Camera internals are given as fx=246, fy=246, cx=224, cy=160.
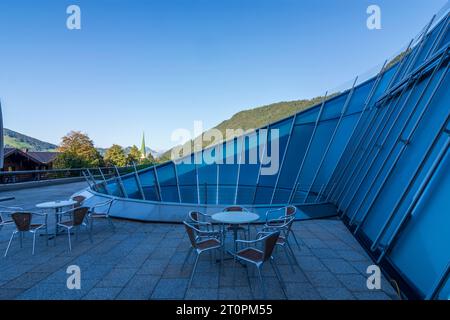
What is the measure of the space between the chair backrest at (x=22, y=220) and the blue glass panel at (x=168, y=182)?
5.72 metres

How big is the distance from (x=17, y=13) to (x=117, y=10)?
10.3 ft

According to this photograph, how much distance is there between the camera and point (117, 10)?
855 cm

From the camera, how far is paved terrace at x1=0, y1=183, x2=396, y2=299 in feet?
10.8

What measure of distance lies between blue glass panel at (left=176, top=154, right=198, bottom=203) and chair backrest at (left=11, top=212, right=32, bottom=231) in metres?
6.32

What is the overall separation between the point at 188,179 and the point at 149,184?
1.71 metres

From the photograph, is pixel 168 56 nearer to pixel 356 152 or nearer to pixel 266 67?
pixel 266 67

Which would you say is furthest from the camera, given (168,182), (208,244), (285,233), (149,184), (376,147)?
(168,182)

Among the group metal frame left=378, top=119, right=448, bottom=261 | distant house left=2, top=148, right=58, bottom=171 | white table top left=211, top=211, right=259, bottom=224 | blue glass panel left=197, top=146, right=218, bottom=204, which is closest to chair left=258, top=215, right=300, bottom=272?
white table top left=211, top=211, right=259, bottom=224

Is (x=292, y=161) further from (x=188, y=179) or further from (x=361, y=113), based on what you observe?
(x=188, y=179)

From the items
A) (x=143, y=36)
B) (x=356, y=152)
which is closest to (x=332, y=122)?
(x=356, y=152)

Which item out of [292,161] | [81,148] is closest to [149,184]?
[292,161]

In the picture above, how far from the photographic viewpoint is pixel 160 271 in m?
3.96

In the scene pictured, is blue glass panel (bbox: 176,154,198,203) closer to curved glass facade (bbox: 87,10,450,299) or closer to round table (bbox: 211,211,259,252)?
curved glass facade (bbox: 87,10,450,299)
